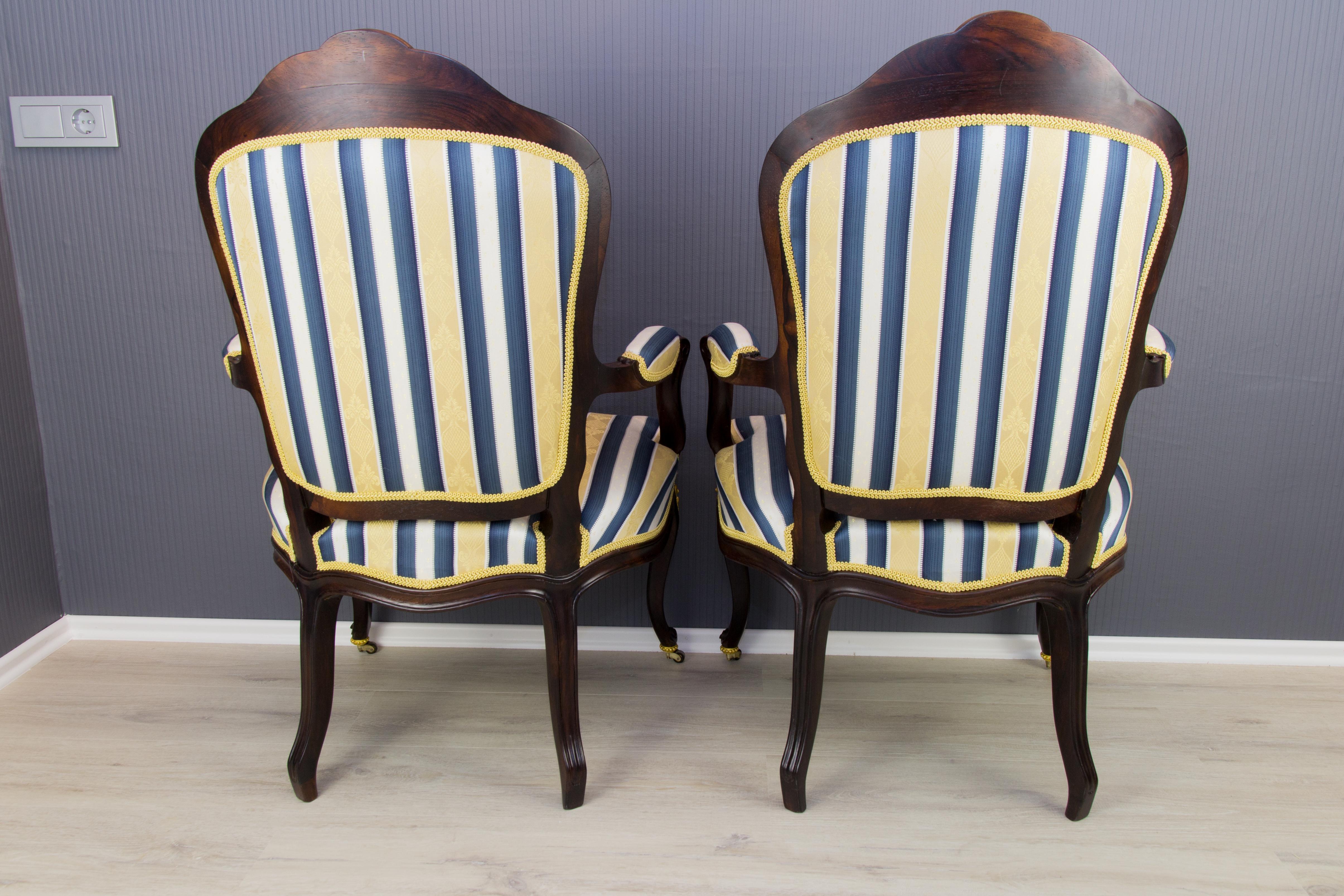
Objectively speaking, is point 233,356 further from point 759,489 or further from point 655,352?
point 759,489

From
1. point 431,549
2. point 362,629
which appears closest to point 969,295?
point 431,549

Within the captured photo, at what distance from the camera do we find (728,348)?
1263mm

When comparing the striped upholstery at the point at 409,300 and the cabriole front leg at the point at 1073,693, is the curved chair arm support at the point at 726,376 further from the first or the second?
the cabriole front leg at the point at 1073,693

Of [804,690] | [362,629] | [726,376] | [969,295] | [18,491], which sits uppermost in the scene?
[969,295]

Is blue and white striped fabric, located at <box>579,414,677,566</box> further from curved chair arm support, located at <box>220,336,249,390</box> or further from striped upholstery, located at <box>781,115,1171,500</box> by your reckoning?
curved chair arm support, located at <box>220,336,249,390</box>

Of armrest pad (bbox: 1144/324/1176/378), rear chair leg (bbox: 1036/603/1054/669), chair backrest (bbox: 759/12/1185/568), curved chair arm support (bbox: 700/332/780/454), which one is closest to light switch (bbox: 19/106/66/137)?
curved chair arm support (bbox: 700/332/780/454)

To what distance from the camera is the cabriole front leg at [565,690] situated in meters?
1.27

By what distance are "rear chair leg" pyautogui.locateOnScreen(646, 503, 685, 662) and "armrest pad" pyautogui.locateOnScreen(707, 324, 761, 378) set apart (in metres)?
0.35

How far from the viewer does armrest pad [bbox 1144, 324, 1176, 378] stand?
45.3 inches

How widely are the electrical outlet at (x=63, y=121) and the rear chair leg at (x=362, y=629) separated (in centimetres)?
105

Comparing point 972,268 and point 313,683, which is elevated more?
point 972,268

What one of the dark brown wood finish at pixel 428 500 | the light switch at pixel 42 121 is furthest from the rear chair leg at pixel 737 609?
the light switch at pixel 42 121

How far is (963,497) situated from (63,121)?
1817 millimetres

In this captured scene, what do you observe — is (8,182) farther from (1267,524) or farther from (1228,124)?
(1267,524)
